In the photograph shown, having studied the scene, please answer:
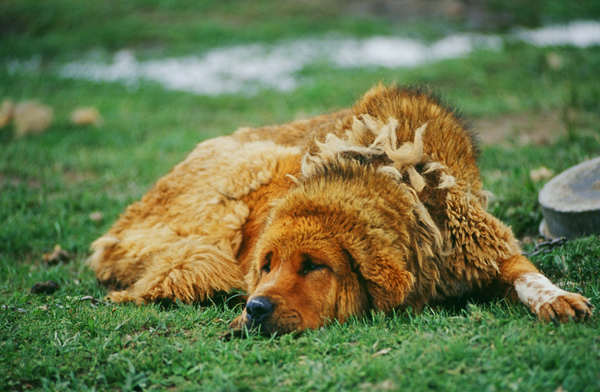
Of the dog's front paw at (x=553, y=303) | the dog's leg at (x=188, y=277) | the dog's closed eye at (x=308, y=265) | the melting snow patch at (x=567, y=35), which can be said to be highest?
the melting snow patch at (x=567, y=35)

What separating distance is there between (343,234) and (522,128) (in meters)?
6.41

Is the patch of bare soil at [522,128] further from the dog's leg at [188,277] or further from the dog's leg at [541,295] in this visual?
the dog's leg at [188,277]

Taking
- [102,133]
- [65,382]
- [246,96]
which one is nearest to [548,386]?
[65,382]

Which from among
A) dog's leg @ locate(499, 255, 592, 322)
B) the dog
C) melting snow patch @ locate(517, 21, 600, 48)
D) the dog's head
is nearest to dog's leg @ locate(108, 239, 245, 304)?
the dog

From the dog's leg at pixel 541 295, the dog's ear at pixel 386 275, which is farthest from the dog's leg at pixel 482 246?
the dog's ear at pixel 386 275

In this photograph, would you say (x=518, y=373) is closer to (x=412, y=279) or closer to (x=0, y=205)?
(x=412, y=279)

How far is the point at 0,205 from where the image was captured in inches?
257

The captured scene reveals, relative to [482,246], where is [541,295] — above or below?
below

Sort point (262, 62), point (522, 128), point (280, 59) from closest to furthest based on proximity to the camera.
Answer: point (522, 128) < point (262, 62) < point (280, 59)

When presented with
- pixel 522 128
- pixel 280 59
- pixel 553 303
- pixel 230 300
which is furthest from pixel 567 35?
pixel 230 300

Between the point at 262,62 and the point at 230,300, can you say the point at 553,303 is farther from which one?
the point at 262,62

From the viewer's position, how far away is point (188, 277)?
3.88 metres

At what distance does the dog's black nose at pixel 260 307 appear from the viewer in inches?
117

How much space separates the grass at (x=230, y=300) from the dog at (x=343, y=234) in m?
0.16
